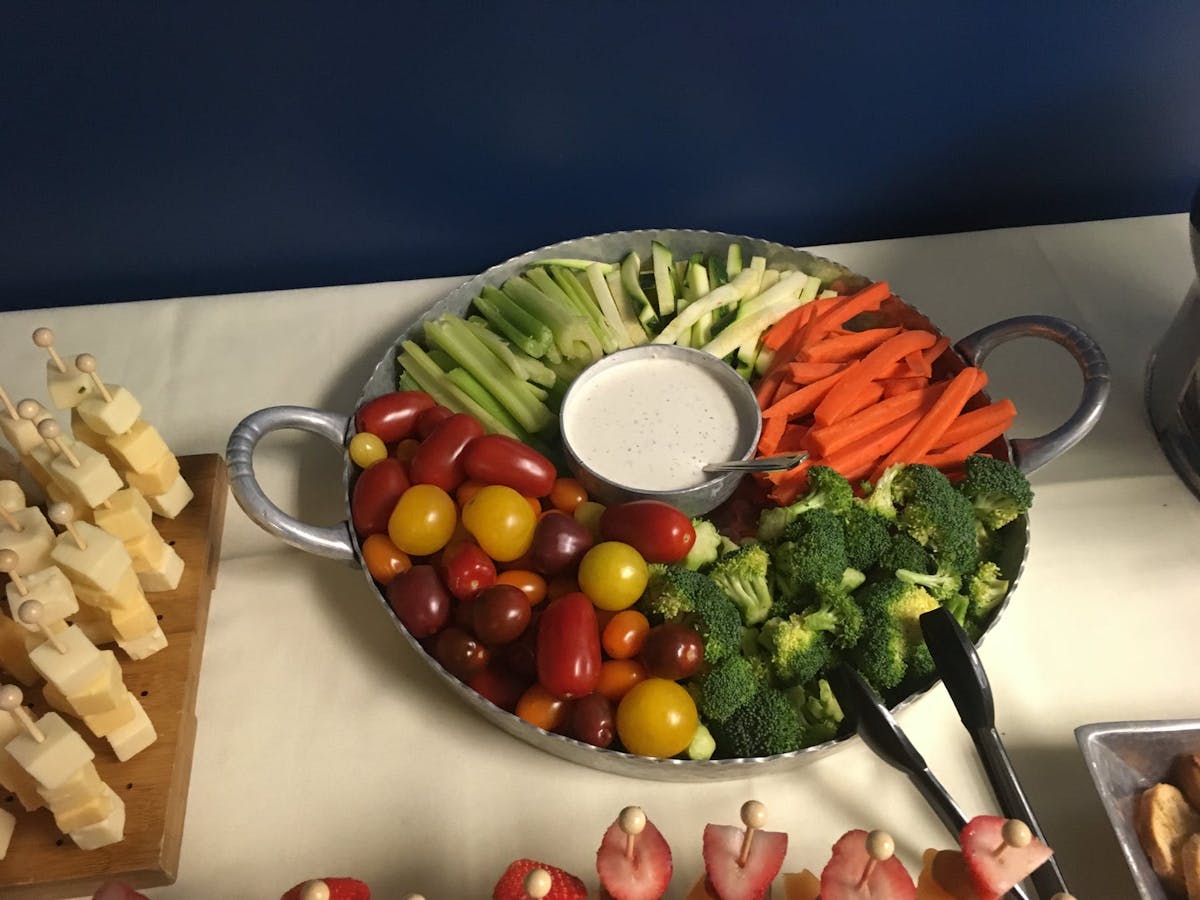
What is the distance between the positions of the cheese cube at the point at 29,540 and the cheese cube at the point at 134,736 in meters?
0.18

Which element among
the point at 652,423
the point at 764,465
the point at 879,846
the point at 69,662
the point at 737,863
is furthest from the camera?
the point at 652,423

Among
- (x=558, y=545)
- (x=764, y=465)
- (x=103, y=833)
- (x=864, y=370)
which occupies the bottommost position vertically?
(x=103, y=833)

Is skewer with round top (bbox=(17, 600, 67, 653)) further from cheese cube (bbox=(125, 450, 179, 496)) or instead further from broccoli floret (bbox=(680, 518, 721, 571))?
broccoli floret (bbox=(680, 518, 721, 571))

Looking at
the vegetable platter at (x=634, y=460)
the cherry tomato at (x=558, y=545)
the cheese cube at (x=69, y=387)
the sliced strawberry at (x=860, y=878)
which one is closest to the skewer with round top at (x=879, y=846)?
the sliced strawberry at (x=860, y=878)

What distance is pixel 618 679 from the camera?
107 cm

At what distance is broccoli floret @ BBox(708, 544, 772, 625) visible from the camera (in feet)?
3.78

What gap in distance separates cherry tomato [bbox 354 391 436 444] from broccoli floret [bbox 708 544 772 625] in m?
0.47

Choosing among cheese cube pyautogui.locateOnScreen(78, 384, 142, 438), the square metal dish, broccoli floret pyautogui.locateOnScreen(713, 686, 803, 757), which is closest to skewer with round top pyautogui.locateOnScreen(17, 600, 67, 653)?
cheese cube pyautogui.locateOnScreen(78, 384, 142, 438)

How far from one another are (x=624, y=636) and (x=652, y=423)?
1.24 feet

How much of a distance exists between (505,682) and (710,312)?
2.23 ft

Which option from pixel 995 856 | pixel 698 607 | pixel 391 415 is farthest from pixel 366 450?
pixel 995 856

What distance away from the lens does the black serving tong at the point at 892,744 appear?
3.07 feet

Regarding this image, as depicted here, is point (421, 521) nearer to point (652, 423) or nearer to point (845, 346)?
point (652, 423)

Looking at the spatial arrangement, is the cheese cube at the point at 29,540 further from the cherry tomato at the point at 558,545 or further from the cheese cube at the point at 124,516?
the cherry tomato at the point at 558,545
